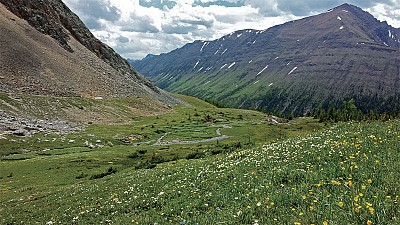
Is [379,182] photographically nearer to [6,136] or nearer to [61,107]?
[6,136]

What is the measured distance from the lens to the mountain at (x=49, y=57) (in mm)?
120000

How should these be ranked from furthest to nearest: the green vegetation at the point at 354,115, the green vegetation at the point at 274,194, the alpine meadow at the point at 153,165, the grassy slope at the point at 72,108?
the grassy slope at the point at 72,108 < the green vegetation at the point at 354,115 < the alpine meadow at the point at 153,165 < the green vegetation at the point at 274,194

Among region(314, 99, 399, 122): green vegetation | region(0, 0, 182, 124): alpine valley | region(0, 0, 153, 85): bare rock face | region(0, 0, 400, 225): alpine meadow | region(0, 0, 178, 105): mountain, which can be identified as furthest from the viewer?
region(0, 0, 153, 85): bare rock face

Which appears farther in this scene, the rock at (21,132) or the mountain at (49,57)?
the mountain at (49,57)

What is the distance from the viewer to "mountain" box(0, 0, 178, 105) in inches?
→ 4724

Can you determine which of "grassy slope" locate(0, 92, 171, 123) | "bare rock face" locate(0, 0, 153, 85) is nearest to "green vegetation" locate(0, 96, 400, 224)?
"grassy slope" locate(0, 92, 171, 123)

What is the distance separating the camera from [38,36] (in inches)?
5817

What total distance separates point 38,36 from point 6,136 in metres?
96.8

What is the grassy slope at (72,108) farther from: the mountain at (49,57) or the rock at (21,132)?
the rock at (21,132)

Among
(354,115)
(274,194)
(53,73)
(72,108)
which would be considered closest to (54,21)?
(53,73)

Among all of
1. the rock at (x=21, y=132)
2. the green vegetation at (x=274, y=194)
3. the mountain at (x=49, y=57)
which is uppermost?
the mountain at (x=49, y=57)

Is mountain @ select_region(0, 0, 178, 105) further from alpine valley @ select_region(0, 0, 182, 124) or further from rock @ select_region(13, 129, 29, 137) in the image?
rock @ select_region(13, 129, 29, 137)

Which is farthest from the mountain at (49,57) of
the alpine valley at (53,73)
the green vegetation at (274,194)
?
the green vegetation at (274,194)

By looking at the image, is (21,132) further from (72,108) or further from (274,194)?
(274,194)
